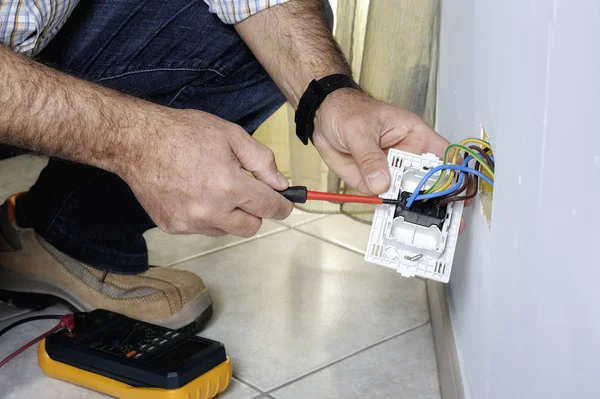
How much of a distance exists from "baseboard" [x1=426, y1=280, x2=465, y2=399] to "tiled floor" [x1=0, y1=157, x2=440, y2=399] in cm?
2

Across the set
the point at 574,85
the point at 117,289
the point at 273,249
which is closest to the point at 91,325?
the point at 117,289

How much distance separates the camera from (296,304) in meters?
1.27

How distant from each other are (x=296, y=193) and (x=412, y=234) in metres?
0.14

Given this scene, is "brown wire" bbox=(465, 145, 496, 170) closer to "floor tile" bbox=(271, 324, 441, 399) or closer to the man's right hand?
the man's right hand

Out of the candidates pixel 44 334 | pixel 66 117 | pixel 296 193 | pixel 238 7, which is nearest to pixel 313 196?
pixel 296 193

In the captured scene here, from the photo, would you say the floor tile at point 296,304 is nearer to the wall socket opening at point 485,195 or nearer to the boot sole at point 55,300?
the boot sole at point 55,300

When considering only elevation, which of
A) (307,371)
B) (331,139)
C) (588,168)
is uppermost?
(588,168)

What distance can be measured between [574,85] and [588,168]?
0.18 feet

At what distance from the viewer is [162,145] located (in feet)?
2.69

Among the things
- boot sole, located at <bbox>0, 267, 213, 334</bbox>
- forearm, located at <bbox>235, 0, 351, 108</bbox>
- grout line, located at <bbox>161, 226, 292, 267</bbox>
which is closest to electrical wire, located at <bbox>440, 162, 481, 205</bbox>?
forearm, located at <bbox>235, 0, 351, 108</bbox>

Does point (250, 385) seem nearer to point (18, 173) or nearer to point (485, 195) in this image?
point (485, 195)

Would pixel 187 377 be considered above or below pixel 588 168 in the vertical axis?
below

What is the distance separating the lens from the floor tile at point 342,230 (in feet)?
5.01

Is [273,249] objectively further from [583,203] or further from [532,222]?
[583,203]
